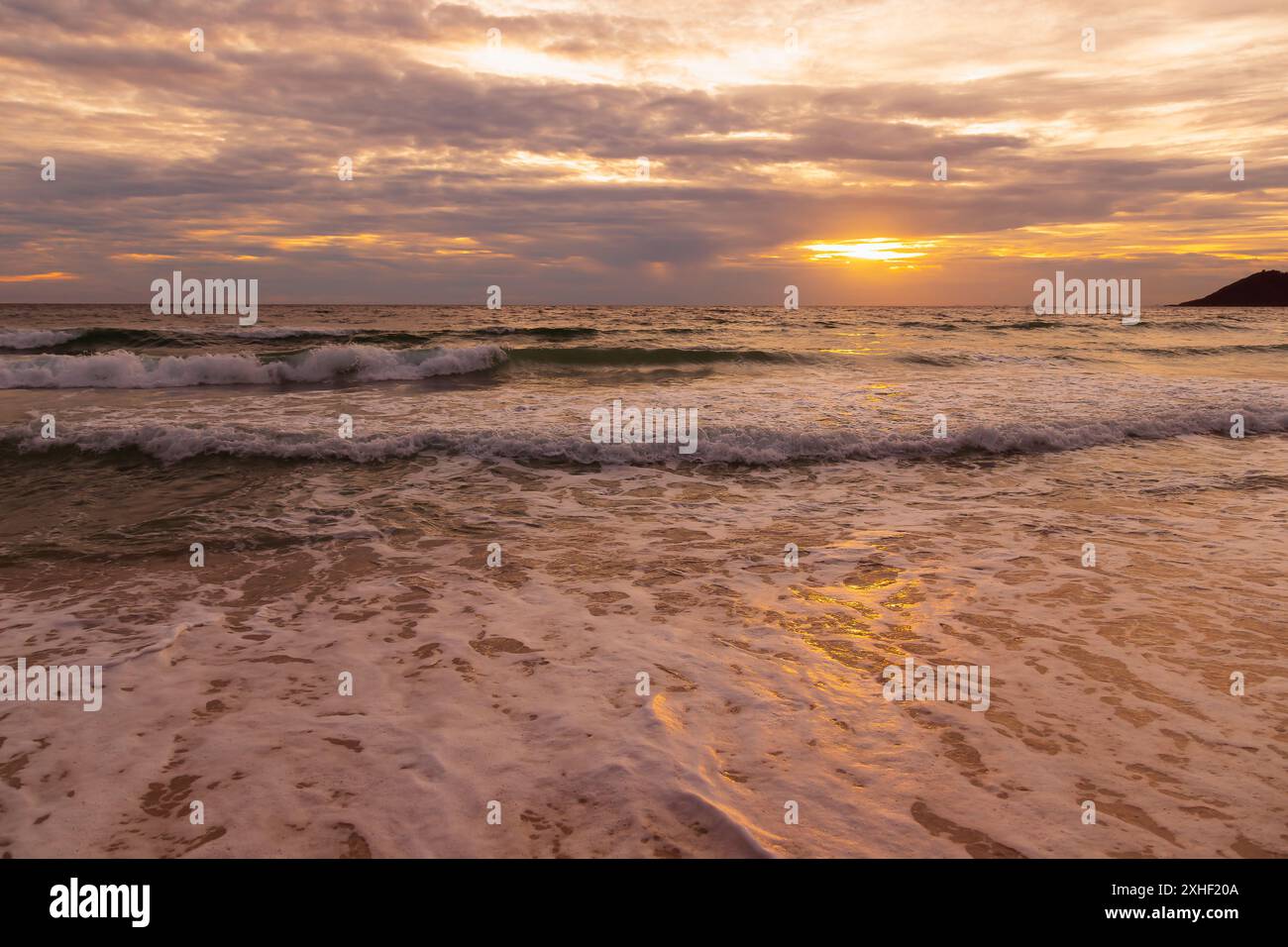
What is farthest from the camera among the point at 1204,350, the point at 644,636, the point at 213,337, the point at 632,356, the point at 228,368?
the point at 1204,350

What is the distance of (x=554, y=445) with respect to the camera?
39.9ft

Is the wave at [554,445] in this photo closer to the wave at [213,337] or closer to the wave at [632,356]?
the wave at [632,356]

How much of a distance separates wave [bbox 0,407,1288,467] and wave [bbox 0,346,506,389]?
8.60 m

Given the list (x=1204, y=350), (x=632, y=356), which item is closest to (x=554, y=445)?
(x=632, y=356)

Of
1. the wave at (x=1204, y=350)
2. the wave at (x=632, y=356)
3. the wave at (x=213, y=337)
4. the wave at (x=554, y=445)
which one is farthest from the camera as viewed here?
the wave at (x=1204, y=350)

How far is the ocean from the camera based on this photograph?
347 cm

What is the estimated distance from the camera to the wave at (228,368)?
2012 cm

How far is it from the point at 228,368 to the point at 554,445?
14.2 meters

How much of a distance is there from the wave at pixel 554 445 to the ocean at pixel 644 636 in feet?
0.23

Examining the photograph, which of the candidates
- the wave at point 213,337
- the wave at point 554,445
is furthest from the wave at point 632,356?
the wave at point 554,445

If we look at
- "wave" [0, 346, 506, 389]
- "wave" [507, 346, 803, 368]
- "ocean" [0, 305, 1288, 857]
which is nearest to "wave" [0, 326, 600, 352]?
"wave" [507, 346, 803, 368]

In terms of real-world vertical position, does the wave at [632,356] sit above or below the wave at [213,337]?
below

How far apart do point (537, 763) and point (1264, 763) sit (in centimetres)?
371

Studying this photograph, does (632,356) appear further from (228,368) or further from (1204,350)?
(1204,350)
